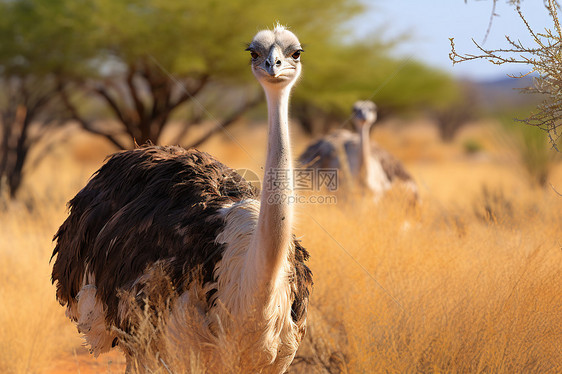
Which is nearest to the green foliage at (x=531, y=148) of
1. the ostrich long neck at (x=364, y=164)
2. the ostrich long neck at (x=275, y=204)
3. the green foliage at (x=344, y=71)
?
the green foliage at (x=344, y=71)

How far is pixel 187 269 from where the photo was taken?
289cm

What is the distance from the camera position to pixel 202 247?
2961mm

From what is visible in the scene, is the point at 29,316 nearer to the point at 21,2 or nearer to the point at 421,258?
the point at 421,258

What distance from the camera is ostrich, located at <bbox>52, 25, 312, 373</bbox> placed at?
2598 millimetres

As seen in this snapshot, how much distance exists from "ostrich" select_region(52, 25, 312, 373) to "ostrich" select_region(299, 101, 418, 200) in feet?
10.8

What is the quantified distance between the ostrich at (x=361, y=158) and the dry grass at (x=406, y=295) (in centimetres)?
106

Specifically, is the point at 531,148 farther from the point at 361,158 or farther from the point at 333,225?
the point at 333,225

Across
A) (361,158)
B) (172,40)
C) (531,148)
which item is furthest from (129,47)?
(531,148)

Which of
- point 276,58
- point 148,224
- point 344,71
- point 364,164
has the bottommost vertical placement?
point 148,224

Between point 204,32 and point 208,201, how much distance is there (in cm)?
631

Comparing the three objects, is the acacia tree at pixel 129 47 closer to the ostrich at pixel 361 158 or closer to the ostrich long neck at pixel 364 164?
the ostrich at pixel 361 158

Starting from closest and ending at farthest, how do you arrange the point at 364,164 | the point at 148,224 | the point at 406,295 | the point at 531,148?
the point at 148,224 → the point at 406,295 → the point at 364,164 → the point at 531,148

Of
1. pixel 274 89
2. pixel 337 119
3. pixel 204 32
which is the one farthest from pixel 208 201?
pixel 337 119

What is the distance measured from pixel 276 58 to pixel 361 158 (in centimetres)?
443
